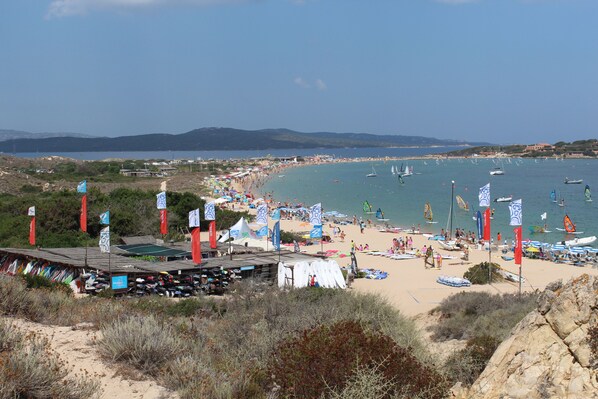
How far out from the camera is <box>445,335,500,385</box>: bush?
262 inches

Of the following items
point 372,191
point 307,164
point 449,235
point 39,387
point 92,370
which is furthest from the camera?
point 307,164

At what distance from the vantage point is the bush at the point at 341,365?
4766mm

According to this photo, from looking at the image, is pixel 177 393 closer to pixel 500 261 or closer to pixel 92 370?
pixel 92 370

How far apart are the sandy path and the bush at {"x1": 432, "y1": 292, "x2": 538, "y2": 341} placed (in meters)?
5.39

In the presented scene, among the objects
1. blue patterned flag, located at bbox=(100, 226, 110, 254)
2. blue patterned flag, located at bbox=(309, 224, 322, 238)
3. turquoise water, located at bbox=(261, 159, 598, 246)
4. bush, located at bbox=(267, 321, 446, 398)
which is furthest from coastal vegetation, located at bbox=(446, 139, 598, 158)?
bush, located at bbox=(267, 321, 446, 398)

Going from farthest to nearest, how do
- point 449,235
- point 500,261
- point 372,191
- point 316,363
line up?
point 372,191 → point 449,235 → point 500,261 → point 316,363

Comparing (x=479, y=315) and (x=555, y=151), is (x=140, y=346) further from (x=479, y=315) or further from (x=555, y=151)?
(x=555, y=151)

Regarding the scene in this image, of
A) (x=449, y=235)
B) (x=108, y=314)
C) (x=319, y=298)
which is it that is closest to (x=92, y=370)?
(x=108, y=314)

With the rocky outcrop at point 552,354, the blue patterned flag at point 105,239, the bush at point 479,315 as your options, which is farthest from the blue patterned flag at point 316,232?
the rocky outcrop at point 552,354

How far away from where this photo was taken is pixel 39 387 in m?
4.58

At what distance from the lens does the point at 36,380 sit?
458cm

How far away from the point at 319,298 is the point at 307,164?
131m

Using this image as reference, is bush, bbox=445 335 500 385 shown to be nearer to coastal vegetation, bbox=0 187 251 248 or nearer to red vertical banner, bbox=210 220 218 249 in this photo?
red vertical banner, bbox=210 220 218 249

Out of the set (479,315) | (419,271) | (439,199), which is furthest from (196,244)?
(439,199)
